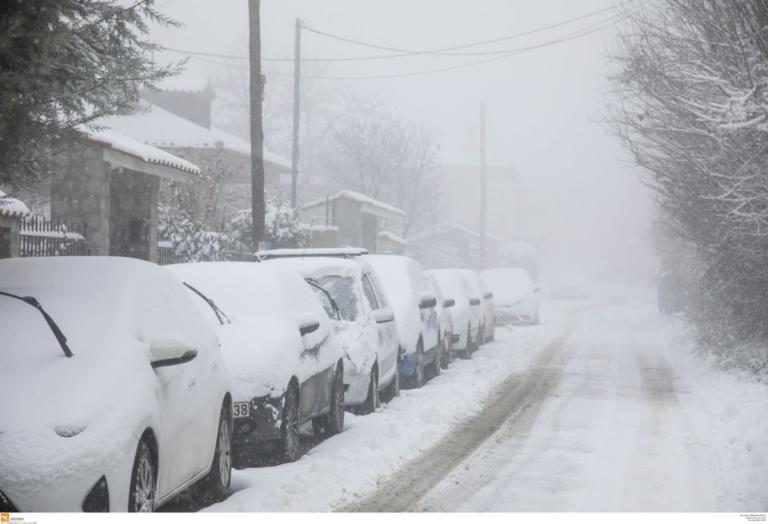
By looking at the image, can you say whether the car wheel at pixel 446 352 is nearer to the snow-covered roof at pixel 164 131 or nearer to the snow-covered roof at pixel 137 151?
the snow-covered roof at pixel 137 151

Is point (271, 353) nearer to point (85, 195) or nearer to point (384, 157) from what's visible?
point (85, 195)

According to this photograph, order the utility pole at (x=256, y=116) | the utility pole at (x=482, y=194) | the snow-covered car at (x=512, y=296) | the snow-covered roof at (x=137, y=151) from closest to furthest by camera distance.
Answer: the snow-covered roof at (x=137, y=151) < the utility pole at (x=256, y=116) < the snow-covered car at (x=512, y=296) < the utility pole at (x=482, y=194)

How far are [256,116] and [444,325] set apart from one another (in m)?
4.75

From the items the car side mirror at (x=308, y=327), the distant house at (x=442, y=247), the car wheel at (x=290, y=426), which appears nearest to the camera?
the car wheel at (x=290, y=426)

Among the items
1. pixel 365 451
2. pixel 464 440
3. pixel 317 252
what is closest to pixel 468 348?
pixel 317 252

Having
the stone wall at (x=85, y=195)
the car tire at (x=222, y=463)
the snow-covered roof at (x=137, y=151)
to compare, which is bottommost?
the car tire at (x=222, y=463)

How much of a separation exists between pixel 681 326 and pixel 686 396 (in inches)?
693

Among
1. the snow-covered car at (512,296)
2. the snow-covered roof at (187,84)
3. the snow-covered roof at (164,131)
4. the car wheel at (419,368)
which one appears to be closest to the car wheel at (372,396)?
the car wheel at (419,368)

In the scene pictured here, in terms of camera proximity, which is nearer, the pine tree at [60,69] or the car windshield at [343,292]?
the pine tree at [60,69]

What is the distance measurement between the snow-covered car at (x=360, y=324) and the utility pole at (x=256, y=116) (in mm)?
5118

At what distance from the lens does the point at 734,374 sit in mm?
18328

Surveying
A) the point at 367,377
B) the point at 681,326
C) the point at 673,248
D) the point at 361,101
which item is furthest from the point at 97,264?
the point at 361,101

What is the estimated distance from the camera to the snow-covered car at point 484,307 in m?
25.8

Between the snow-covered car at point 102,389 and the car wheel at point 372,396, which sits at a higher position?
the snow-covered car at point 102,389
